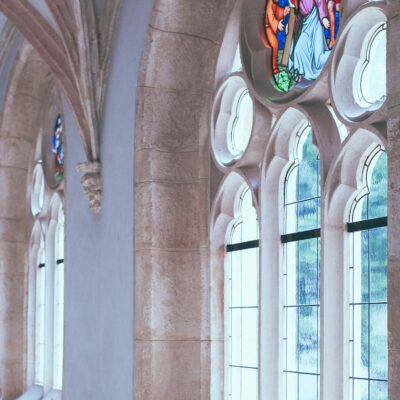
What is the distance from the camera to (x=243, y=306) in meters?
6.41

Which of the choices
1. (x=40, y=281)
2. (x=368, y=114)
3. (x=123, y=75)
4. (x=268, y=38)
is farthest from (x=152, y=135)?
(x=40, y=281)

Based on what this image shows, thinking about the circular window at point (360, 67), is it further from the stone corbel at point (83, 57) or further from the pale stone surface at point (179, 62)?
the stone corbel at point (83, 57)

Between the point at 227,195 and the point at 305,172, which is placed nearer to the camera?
the point at 305,172

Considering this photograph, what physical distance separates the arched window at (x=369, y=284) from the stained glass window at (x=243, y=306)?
45.8 inches

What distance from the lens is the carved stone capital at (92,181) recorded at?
24.3ft

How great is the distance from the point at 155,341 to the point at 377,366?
1.91 meters

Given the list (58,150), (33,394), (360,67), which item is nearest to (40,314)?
(33,394)

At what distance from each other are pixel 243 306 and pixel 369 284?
4.98ft

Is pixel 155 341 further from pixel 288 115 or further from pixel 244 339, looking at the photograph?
pixel 288 115

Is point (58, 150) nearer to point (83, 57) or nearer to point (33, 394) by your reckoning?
point (33, 394)

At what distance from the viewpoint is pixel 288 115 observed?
575 cm

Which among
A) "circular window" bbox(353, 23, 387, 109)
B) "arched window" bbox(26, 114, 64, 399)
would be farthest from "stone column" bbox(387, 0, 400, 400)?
"arched window" bbox(26, 114, 64, 399)

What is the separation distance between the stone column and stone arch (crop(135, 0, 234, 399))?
2.83m

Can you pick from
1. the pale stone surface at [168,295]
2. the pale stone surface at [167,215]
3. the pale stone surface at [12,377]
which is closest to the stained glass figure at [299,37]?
the pale stone surface at [167,215]
